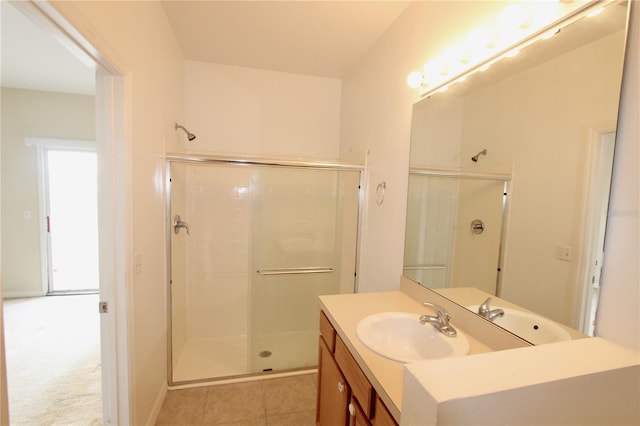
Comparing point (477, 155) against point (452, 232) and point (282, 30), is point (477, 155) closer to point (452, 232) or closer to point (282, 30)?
point (452, 232)

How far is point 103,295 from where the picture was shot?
135 centimetres

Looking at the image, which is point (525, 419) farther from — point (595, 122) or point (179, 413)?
point (179, 413)

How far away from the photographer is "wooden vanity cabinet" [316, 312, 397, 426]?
96cm

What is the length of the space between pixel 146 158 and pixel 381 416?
1739 mm

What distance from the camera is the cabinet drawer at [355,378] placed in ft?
3.19

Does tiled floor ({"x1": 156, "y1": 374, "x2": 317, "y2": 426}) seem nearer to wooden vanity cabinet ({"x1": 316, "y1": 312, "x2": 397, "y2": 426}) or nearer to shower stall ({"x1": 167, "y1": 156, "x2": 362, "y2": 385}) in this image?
shower stall ({"x1": 167, "y1": 156, "x2": 362, "y2": 385})

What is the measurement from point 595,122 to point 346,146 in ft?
6.77

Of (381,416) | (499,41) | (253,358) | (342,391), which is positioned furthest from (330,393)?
(499,41)

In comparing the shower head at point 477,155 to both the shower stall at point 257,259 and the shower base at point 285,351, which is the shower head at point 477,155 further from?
the shower base at point 285,351

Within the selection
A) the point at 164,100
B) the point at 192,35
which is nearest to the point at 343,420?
the point at 164,100

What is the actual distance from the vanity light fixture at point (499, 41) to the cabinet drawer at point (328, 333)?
1373 millimetres

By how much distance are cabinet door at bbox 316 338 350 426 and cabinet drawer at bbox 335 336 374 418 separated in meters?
0.06

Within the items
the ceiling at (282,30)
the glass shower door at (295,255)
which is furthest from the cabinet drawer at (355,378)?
the ceiling at (282,30)

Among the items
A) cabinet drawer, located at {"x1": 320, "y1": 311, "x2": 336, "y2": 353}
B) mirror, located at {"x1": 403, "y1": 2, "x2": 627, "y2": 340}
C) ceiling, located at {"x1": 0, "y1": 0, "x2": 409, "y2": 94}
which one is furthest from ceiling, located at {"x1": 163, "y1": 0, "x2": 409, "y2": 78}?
cabinet drawer, located at {"x1": 320, "y1": 311, "x2": 336, "y2": 353}
